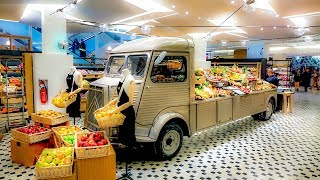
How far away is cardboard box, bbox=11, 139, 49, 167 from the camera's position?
14.2ft

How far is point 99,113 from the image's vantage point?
3992 millimetres

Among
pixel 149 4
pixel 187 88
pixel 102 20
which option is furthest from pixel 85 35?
pixel 187 88

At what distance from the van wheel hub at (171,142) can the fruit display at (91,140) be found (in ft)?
4.29

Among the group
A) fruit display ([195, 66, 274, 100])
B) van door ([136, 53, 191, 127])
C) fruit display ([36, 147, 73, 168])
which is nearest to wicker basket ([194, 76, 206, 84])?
fruit display ([195, 66, 274, 100])

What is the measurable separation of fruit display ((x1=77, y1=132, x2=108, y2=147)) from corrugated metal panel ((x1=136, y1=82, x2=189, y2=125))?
826 millimetres

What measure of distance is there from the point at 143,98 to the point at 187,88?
3.54 feet

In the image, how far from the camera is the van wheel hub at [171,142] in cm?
467

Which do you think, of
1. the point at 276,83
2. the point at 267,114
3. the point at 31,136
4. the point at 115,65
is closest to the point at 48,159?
the point at 31,136

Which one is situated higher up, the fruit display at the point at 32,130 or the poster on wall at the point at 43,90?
the poster on wall at the point at 43,90

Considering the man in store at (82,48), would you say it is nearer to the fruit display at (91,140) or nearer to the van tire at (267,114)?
the van tire at (267,114)

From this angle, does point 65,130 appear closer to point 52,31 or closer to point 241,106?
point 52,31

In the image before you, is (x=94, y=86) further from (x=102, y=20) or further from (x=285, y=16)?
(x=285, y=16)

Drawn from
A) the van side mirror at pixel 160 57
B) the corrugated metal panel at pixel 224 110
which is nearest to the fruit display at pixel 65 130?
the van side mirror at pixel 160 57

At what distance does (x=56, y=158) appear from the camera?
329cm
